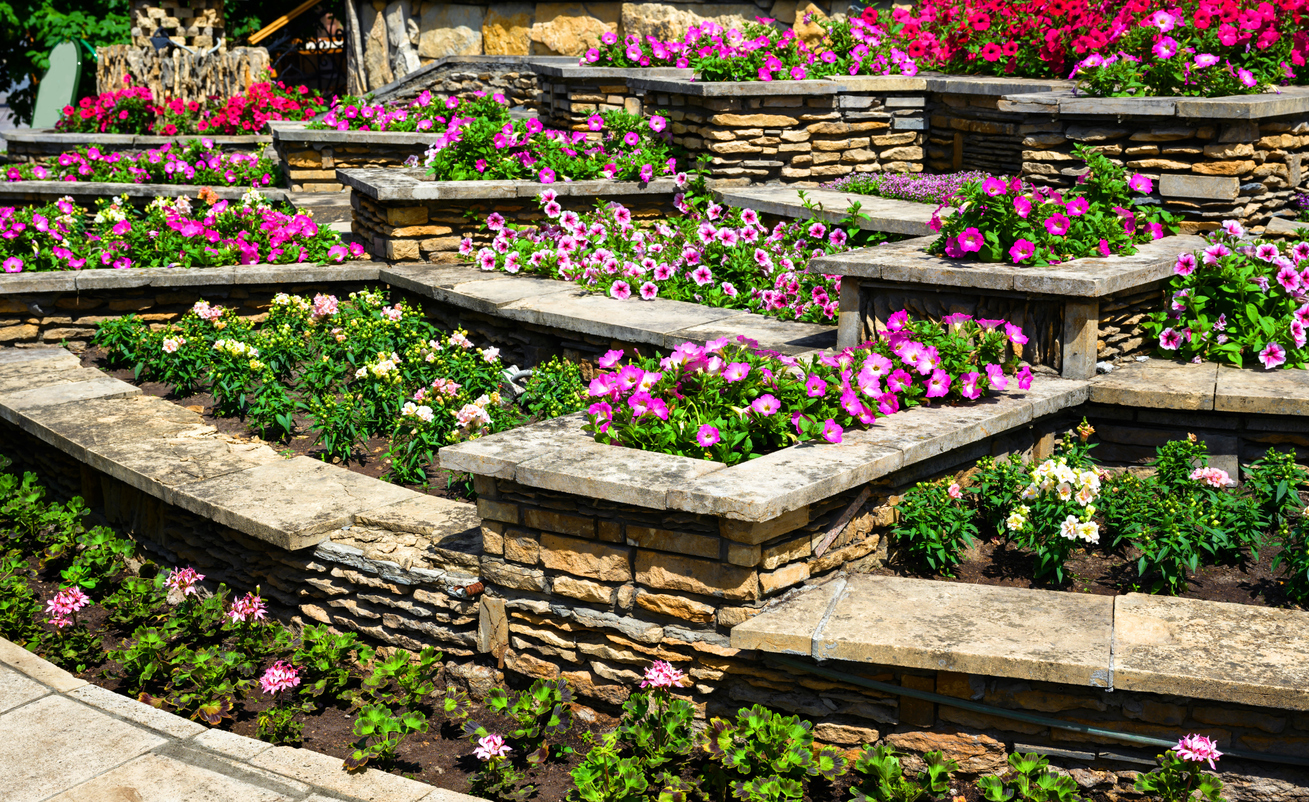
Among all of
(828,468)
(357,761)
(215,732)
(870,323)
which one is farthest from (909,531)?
(215,732)

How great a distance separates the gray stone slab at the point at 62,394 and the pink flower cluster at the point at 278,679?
2.56 meters

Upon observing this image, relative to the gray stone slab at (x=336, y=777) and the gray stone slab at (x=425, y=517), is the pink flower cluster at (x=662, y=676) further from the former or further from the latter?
the gray stone slab at (x=425, y=517)

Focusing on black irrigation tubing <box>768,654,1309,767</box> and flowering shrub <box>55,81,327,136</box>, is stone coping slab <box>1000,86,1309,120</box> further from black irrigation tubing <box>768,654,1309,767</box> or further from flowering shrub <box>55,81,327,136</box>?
flowering shrub <box>55,81,327,136</box>

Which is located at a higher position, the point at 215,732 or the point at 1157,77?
the point at 1157,77

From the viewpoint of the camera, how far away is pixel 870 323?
4.95 m

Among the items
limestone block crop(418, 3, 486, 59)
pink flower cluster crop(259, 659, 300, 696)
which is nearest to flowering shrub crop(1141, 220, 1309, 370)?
pink flower cluster crop(259, 659, 300, 696)

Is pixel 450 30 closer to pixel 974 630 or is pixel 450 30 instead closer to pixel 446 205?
pixel 446 205

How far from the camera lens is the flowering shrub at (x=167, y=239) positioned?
23.6 feet

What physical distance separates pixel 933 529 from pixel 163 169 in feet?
29.3

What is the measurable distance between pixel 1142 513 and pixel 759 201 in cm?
356

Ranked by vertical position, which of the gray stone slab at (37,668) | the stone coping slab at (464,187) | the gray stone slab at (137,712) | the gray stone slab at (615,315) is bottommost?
the gray stone slab at (137,712)

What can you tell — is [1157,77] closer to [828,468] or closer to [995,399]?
[995,399]

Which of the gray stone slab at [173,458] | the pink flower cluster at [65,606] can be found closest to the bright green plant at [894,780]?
the gray stone slab at [173,458]

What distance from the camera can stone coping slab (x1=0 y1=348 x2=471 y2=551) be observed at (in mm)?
4383
